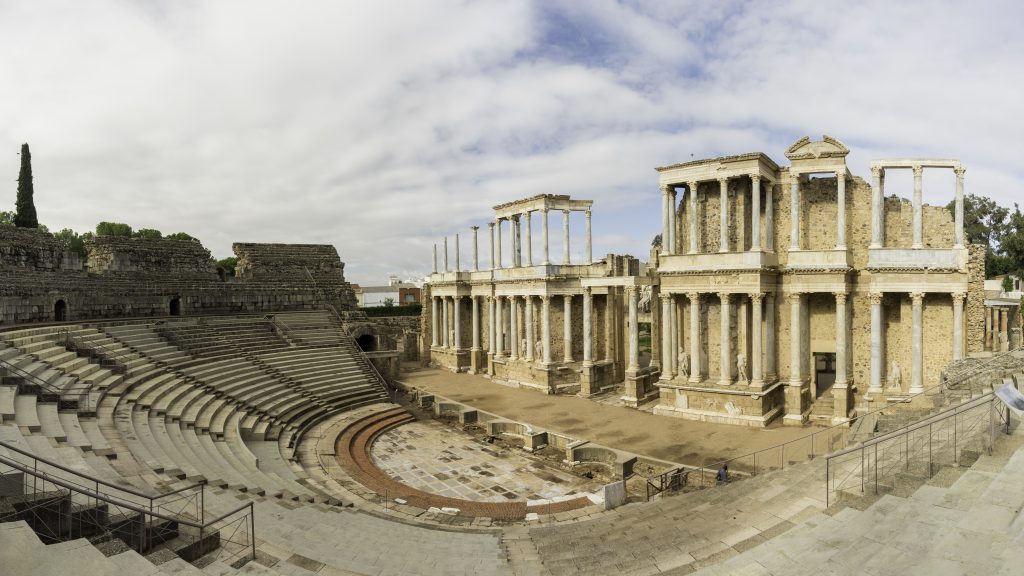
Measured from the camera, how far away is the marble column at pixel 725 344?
21375mm

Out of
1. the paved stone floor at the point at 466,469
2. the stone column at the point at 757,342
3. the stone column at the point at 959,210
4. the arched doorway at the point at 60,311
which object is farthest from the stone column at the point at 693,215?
the arched doorway at the point at 60,311

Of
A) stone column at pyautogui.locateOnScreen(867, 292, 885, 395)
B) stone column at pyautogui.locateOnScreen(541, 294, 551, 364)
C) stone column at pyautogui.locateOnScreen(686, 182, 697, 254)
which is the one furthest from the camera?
stone column at pyautogui.locateOnScreen(541, 294, 551, 364)

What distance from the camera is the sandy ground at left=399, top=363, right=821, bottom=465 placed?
17812 millimetres

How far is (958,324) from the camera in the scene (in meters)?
18.9

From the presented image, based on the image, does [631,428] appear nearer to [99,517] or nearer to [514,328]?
[514,328]

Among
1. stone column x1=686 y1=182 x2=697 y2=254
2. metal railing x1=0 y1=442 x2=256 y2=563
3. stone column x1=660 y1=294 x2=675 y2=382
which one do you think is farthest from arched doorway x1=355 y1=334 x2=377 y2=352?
metal railing x1=0 y1=442 x2=256 y2=563

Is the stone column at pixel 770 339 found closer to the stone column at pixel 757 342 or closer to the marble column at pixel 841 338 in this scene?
the stone column at pixel 757 342

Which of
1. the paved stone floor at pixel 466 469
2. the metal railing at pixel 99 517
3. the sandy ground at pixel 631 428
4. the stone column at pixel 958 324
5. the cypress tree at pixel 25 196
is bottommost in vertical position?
the paved stone floor at pixel 466 469

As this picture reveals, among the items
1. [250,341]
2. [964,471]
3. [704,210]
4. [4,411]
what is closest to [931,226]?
[704,210]

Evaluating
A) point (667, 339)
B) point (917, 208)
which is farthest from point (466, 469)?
point (917, 208)

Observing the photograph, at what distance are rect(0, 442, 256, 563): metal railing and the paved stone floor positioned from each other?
7657 millimetres

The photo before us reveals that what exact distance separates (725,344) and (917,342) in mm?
6599

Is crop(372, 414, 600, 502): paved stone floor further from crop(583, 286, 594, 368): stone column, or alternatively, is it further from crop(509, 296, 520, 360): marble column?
crop(509, 296, 520, 360): marble column

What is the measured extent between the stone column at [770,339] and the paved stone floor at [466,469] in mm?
10208
